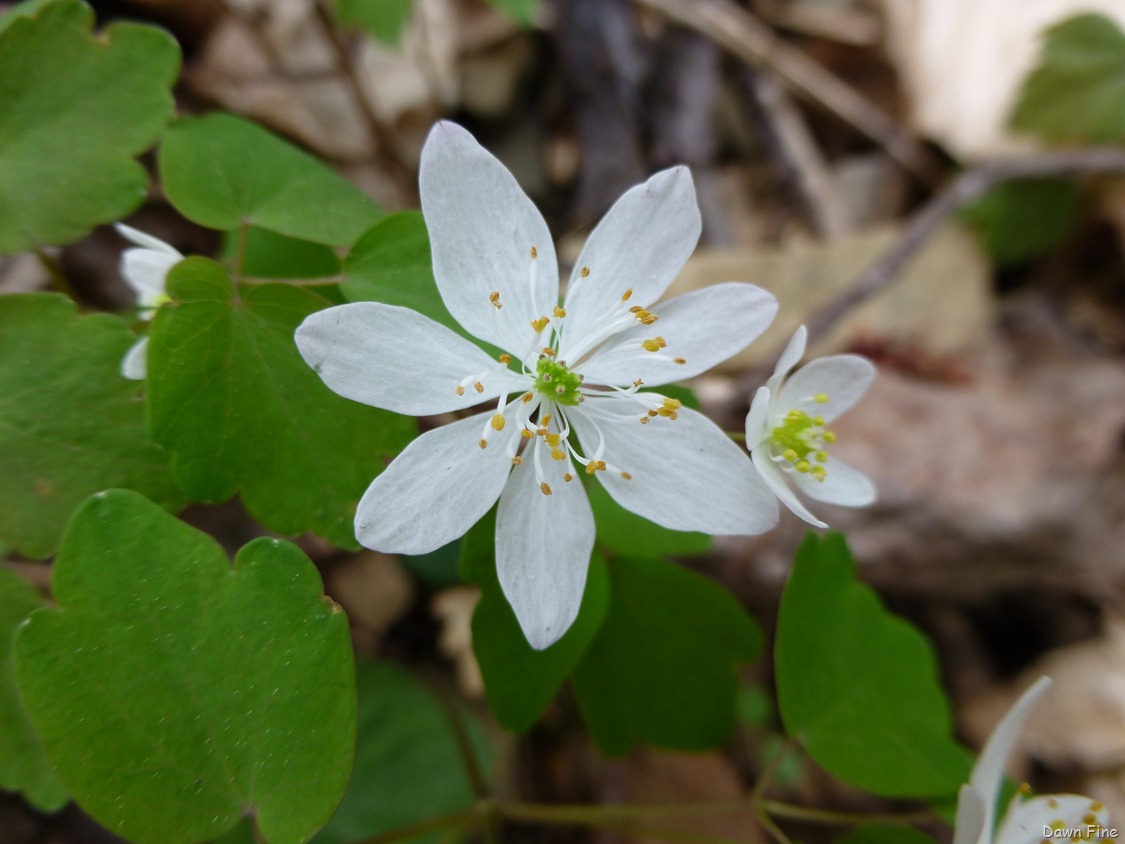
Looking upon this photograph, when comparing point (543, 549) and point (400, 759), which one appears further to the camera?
point (400, 759)

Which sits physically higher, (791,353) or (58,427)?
(791,353)

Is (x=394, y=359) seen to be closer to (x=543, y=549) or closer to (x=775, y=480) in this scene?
(x=543, y=549)

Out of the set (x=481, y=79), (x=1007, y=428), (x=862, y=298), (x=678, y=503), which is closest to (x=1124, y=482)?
(x=1007, y=428)

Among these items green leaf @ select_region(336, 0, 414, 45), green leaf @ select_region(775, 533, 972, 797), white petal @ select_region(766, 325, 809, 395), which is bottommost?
green leaf @ select_region(775, 533, 972, 797)

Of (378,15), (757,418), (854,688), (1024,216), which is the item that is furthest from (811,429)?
(1024,216)

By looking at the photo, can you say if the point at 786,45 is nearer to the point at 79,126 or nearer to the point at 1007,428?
the point at 1007,428

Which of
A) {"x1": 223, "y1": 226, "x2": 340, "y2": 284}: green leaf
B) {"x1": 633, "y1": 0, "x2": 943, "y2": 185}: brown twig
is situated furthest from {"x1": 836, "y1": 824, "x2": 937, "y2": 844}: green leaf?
{"x1": 633, "y1": 0, "x2": 943, "y2": 185}: brown twig

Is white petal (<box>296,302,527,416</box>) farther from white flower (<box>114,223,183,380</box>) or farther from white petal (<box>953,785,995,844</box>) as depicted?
white petal (<box>953,785,995,844</box>)
